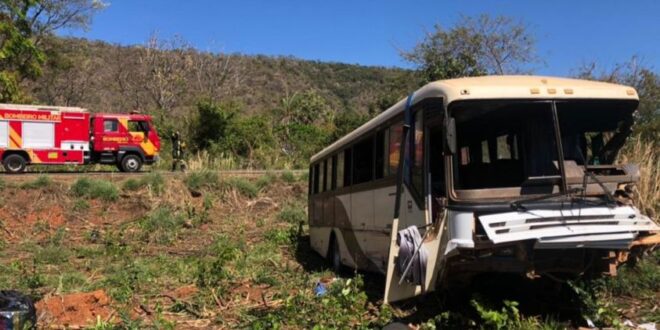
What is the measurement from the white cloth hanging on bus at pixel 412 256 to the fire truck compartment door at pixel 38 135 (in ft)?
72.8

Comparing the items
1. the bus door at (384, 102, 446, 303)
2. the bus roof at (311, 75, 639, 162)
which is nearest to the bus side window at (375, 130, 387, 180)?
the bus door at (384, 102, 446, 303)

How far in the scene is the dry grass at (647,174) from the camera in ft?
37.2

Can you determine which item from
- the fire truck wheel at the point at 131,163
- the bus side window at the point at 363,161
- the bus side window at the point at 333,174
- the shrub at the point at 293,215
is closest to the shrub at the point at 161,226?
the shrub at the point at 293,215

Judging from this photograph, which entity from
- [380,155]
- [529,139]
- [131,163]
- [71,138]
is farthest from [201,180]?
[529,139]

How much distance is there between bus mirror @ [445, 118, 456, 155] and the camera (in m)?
6.47

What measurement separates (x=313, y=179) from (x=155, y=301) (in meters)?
6.93

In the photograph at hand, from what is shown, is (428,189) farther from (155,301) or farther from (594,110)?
(155,301)

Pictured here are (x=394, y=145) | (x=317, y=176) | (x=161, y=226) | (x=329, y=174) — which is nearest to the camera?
(x=394, y=145)

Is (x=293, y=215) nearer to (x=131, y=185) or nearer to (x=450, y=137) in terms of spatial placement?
(x=131, y=185)

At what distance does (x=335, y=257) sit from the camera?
1284 centimetres

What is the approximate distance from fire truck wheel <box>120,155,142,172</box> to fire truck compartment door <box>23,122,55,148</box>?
289 cm

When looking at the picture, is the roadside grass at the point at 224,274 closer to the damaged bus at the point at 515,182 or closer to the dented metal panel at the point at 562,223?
the damaged bus at the point at 515,182

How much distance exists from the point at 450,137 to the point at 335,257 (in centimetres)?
681

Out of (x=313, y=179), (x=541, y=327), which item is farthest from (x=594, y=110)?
(x=313, y=179)
